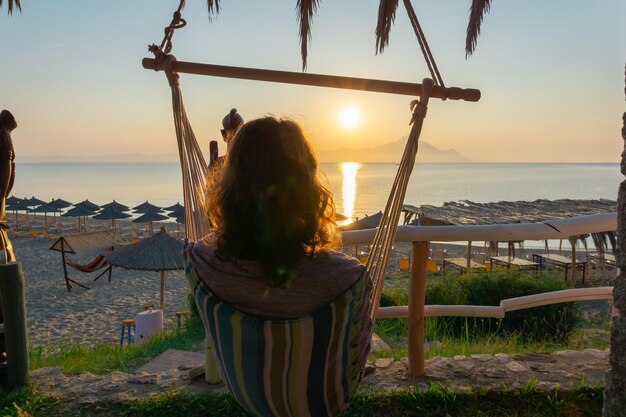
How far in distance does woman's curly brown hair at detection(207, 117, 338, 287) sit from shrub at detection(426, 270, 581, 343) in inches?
125

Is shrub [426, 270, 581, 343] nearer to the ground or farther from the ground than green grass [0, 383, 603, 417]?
nearer to the ground

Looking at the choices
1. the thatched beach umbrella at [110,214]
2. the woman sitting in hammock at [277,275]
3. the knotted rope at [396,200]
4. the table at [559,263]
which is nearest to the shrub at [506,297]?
the knotted rope at [396,200]

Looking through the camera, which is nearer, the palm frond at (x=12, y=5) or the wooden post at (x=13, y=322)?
the wooden post at (x=13, y=322)

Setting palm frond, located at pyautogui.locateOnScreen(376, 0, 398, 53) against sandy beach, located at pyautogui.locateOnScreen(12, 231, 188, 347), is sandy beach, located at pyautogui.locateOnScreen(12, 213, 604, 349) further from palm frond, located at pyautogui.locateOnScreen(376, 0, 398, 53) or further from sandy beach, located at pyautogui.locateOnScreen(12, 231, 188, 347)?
palm frond, located at pyautogui.locateOnScreen(376, 0, 398, 53)

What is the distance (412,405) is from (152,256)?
18.6 feet

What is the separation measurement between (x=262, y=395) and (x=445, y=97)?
2.96ft

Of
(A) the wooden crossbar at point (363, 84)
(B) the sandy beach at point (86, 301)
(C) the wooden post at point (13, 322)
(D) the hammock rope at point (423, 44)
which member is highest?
(D) the hammock rope at point (423, 44)

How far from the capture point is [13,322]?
1884 millimetres

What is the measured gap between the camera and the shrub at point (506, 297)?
13.0ft

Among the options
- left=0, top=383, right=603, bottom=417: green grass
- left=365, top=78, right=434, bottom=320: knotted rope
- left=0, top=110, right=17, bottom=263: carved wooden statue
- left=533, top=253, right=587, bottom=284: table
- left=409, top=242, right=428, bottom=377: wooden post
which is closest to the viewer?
left=365, top=78, right=434, bottom=320: knotted rope

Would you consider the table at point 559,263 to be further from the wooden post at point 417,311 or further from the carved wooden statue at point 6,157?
the carved wooden statue at point 6,157

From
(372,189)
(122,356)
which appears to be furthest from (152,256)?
(372,189)

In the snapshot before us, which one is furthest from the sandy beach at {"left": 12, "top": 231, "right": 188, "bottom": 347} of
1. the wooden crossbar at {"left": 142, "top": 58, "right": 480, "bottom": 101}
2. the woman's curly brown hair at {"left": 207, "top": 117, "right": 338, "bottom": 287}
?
the woman's curly brown hair at {"left": 207, "top": 117, "right": 338, "bottom": 287}

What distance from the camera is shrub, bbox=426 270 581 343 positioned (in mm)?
3965
